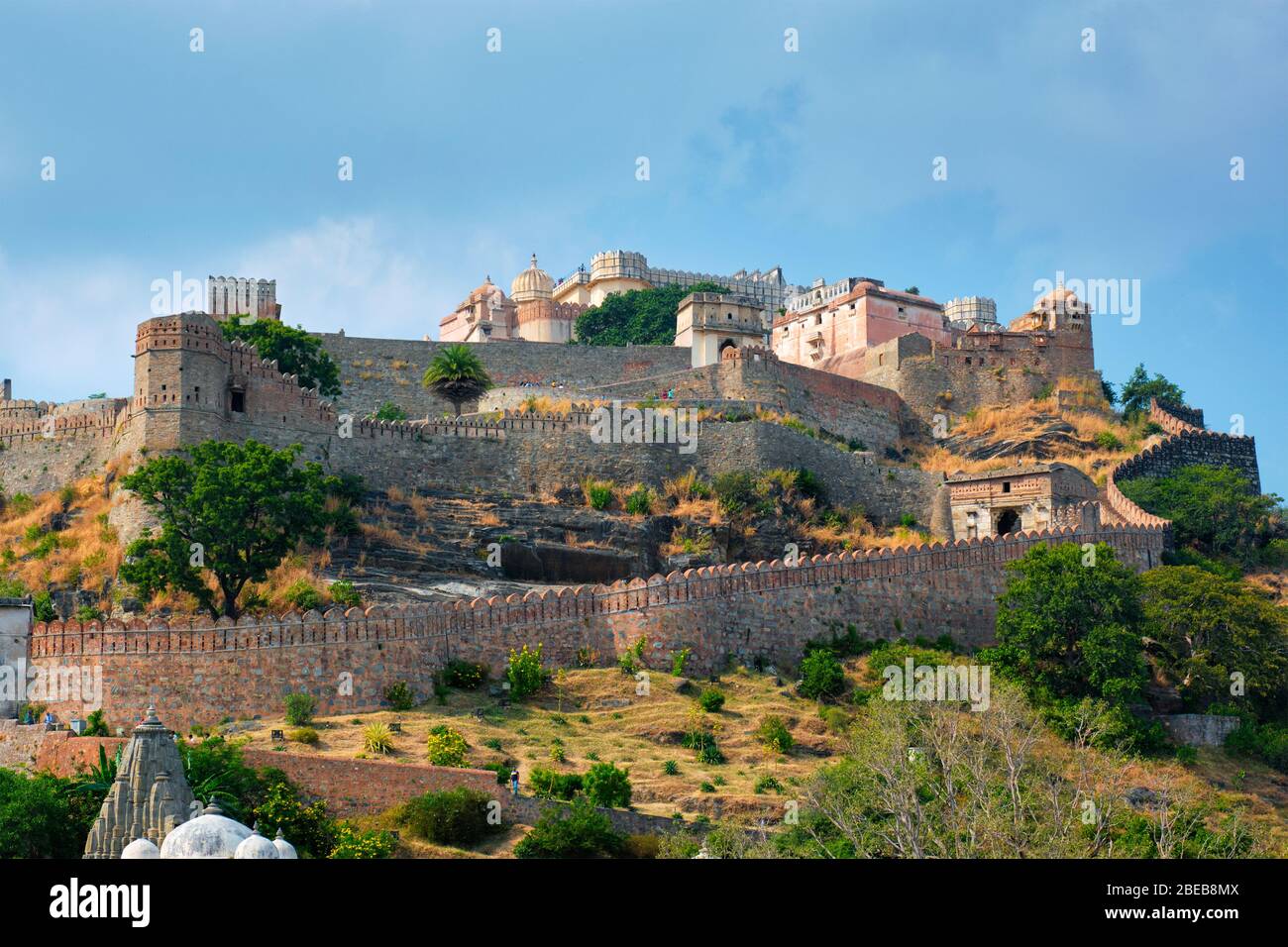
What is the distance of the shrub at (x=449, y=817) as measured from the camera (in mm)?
30781

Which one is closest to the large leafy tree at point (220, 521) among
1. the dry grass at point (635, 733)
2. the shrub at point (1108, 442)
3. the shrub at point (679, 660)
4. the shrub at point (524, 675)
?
the dry grass at point (635, 733)

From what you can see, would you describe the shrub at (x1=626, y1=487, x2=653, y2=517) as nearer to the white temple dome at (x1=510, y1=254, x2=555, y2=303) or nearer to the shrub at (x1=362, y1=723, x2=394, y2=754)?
the shrub at (x1=362, y1=723, x2=394, y2=754)

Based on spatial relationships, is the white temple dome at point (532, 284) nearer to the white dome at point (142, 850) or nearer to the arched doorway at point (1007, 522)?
the arched doorway at point (1007, 522)

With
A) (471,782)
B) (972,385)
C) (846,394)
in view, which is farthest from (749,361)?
(471,782)

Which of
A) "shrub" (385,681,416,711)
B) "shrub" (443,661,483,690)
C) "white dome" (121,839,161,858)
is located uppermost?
"shrub" (443,661,483,690)

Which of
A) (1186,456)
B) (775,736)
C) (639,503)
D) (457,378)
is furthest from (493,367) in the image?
(775,736)

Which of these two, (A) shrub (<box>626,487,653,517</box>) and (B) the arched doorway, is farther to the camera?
(B) the arched doorway

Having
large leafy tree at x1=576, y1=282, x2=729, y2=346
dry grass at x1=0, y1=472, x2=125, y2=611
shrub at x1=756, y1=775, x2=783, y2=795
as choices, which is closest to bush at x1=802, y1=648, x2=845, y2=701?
shrub at x1=756, y1=775, x2=783, y2=795

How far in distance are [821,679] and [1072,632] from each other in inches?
231

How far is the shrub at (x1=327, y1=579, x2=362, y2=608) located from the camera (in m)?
39.2

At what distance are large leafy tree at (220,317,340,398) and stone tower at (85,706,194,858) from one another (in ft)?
87.3

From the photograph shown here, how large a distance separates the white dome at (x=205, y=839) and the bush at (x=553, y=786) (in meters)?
9.30

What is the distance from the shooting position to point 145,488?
132 ft
